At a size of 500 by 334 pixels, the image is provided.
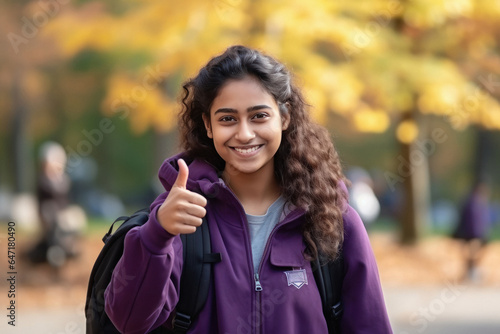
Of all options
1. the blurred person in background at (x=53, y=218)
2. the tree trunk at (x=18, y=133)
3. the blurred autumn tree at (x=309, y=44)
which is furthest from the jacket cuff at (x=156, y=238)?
the tree trunk at (x=18, y=133)

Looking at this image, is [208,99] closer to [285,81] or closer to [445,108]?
[285,81]

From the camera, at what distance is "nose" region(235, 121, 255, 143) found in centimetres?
279

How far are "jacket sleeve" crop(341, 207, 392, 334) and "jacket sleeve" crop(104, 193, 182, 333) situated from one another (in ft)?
1.91

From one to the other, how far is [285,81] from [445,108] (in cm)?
979

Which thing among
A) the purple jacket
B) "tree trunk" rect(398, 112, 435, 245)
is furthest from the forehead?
"tree trunk" rect(398, 112, 435, 245)

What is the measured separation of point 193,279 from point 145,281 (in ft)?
0.63

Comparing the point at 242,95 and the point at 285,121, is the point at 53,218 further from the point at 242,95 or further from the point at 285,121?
the point at 242,95

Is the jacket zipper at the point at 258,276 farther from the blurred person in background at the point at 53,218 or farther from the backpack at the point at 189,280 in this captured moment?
the blurred person in background at the point at 53,218

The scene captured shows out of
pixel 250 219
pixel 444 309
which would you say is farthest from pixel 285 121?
pixel 444 309

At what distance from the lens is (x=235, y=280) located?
2.72 metres

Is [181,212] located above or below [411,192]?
below

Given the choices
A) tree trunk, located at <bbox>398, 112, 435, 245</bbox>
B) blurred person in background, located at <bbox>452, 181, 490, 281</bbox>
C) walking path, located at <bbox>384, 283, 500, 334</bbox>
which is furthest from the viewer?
tree trunk, located at <bbox>398, 112, 435, 245</bbox>

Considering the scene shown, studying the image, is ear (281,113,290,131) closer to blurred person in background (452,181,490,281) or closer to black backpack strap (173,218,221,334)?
black backpack strap (173,218,221,334)

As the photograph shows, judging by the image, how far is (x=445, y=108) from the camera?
1236cm
